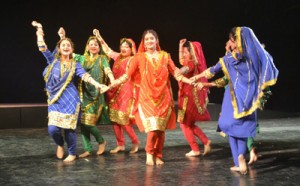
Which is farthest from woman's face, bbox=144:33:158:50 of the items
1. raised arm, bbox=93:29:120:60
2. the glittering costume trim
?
the glittering costume trim

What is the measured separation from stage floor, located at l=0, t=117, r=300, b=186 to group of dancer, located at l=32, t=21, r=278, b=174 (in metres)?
0.17

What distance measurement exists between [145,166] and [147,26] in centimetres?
463

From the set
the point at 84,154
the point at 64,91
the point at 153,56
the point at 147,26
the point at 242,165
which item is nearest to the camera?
the point at 242,165

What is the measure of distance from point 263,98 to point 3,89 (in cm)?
513

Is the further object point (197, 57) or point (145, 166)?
point (197, 57)

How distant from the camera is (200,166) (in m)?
3.94

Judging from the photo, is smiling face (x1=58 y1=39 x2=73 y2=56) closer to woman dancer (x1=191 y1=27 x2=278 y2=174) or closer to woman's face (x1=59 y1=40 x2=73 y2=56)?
woman's face (x1=59 y1=40 x2=73 y2=56)

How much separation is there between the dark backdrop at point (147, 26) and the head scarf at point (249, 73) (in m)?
4.56

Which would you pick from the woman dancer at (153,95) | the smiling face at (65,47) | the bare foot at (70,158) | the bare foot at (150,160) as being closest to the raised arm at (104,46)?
the smiling face at (65,47)

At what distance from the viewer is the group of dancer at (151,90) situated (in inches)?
143

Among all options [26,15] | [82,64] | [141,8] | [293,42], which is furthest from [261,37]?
[82,64]

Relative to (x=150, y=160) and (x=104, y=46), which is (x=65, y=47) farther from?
(x=150, y=160)

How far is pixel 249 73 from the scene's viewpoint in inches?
142

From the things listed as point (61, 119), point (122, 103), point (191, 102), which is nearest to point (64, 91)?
point (61, 119)
